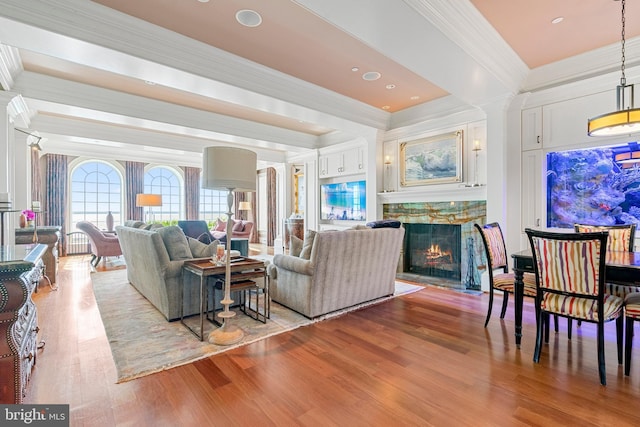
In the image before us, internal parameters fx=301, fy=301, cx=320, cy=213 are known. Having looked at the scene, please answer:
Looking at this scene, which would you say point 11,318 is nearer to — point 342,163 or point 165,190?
point 342,163

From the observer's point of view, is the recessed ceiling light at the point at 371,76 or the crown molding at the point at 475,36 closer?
the crown molding at the point at 475,36

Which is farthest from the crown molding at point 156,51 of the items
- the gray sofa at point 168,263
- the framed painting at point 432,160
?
the gray sofa at point 168,263

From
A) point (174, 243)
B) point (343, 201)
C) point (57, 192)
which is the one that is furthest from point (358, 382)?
point (57, 192)

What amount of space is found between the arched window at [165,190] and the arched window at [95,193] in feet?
2.53

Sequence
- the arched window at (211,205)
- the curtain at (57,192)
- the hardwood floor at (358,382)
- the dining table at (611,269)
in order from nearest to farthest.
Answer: the hardwood floor at (358,382)
the dining table at (611,269)
the curtain at (57,192)
the arched window at (211,205)

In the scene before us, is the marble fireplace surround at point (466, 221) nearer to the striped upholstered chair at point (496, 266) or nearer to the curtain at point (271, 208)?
the striped upholstered chair at point (496, 266)

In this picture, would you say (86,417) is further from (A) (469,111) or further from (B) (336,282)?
(A) (469,111)

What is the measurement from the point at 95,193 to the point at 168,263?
278 inches

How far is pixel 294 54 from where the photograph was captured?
12.0 feet

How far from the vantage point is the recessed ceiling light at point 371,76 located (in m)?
4.20

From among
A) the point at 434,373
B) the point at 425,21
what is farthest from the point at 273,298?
the point at 425,21

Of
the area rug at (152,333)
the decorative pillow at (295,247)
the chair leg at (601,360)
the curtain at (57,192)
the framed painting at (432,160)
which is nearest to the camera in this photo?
the chair leg at (601,360)

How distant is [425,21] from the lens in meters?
2.61

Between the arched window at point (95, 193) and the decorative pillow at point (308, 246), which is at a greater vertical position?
the arched window at point (95, 193)
